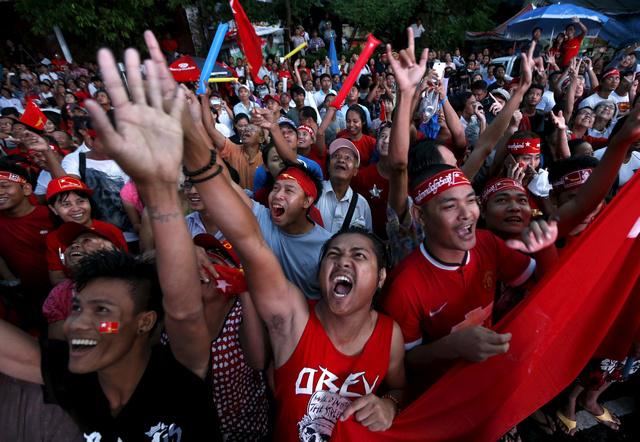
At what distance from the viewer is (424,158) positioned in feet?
9.77

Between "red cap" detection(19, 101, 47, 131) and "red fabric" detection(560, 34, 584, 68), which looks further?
"red fabric" detection(560, 34, 584, 68)

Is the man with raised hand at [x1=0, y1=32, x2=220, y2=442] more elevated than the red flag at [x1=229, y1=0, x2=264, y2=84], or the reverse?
the red flag at [x1=229, y1=0, x2=264, y2=84]

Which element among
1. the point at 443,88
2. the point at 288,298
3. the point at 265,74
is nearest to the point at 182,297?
the point at 288,298

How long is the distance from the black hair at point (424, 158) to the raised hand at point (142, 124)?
6.87ft

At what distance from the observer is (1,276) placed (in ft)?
10.8

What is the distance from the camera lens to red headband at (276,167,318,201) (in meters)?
2.74

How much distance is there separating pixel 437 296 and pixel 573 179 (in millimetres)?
1720

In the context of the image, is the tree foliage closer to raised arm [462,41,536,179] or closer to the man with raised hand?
raised arm [462,41,536,179]

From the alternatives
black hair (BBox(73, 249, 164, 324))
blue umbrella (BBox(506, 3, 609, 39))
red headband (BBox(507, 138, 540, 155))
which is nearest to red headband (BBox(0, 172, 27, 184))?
black hair (BBox(73, 249, 164, 324))

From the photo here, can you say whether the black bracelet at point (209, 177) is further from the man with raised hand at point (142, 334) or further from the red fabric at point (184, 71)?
the red fabric at point (184, 71)

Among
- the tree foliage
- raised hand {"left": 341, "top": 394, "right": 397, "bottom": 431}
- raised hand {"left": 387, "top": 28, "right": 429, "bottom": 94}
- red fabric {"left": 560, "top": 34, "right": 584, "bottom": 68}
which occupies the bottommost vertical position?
raised hand {"left": 341, "top": 394, "right": 397, "bottom": 431}

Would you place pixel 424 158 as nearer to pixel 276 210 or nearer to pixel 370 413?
pixel 276 210

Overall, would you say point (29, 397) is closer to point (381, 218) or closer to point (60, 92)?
point (381, 218)

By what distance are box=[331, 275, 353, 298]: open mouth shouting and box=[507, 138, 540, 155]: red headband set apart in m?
2.61
